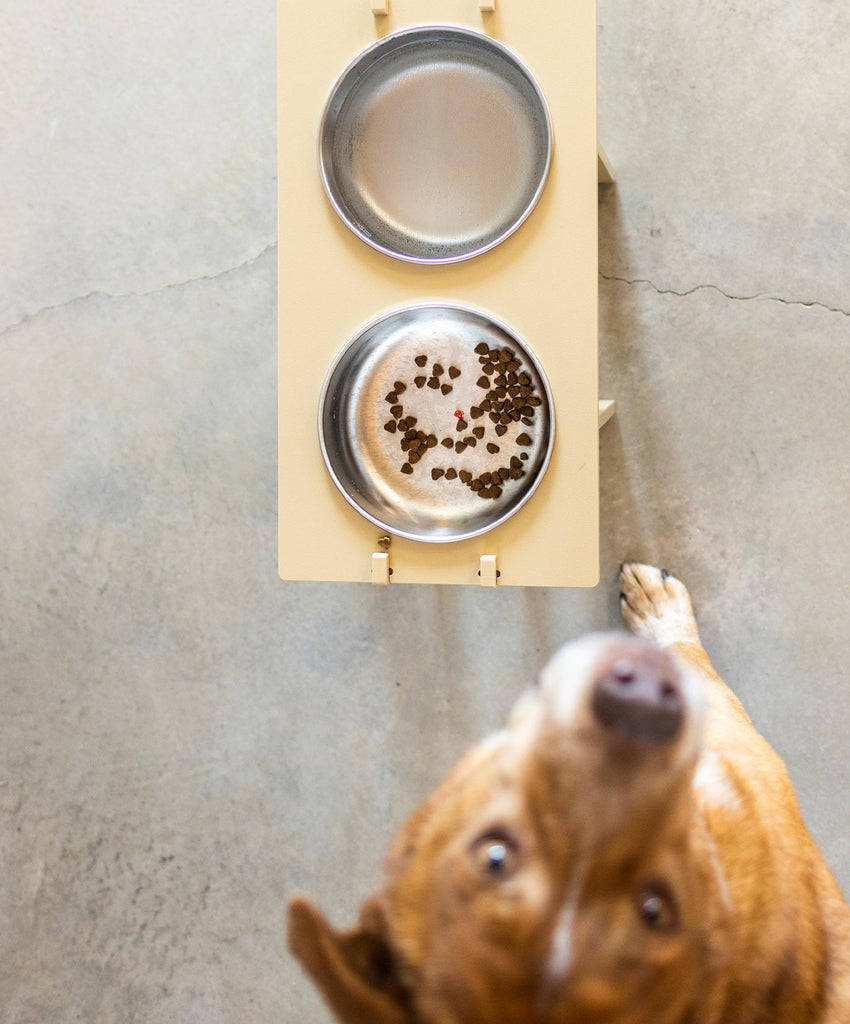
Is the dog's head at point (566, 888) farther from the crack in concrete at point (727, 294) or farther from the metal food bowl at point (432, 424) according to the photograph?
the crack in concrete at point (727, 294)

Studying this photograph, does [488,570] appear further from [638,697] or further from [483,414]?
[638,697]

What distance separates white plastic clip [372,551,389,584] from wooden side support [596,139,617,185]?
4.23ft

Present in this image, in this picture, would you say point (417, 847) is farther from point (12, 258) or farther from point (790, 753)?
point (12, 258)

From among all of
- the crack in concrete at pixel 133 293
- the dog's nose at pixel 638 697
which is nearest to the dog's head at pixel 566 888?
the dog's nose at pixel 638 697

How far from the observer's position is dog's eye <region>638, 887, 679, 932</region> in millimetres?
1075

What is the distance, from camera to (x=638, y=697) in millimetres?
1060

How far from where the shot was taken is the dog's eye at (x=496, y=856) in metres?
1.07

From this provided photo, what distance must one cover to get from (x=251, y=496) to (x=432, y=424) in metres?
0.92

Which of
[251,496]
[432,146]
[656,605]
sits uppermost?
[432,146]

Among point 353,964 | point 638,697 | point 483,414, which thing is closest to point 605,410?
point 483,414

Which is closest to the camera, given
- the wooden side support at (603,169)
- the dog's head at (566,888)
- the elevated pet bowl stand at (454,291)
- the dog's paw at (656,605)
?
the dog's head at (566,888)

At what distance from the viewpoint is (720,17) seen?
249 cm

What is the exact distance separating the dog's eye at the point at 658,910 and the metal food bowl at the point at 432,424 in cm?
98

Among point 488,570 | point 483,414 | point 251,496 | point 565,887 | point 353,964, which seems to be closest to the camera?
point 565,887
